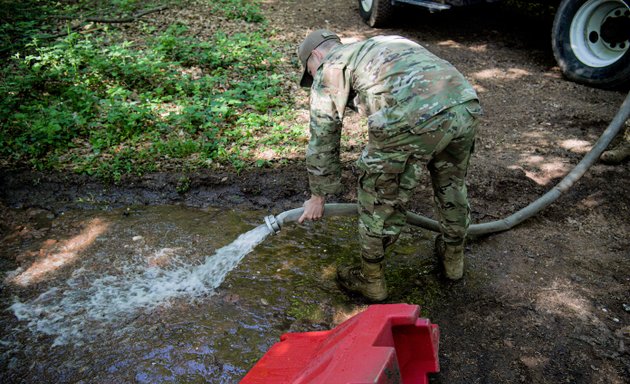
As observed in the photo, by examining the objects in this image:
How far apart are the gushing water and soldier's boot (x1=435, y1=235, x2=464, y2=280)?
1.18 m

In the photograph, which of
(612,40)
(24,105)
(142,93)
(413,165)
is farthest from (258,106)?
(612,40)

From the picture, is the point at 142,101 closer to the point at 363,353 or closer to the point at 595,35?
the point at 363,353

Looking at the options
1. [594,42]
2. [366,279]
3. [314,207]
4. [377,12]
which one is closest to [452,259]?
[366,279]

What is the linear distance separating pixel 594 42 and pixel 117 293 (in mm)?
5029

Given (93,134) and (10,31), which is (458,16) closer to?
(93,134)

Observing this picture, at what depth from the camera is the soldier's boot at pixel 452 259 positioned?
3.03 meters

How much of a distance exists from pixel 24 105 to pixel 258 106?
236cm

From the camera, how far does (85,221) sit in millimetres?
3846

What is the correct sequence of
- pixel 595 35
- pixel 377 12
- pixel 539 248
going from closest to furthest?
pixel 539 248, pixel 595 35, pixel 377 12

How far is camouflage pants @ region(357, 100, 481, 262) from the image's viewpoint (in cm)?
241

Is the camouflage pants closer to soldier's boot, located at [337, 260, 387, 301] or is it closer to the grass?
soldier's boot, located at [337, 260, 387, 301]

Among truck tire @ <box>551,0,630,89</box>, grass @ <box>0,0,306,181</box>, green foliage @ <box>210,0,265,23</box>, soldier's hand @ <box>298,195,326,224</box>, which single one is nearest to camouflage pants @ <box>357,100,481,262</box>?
soldier's hand @ <box>298,195,326,224</box>

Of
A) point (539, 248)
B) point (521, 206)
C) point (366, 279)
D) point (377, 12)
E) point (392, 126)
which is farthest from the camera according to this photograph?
point (377, 12)

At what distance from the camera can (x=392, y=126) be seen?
2.39 metres
